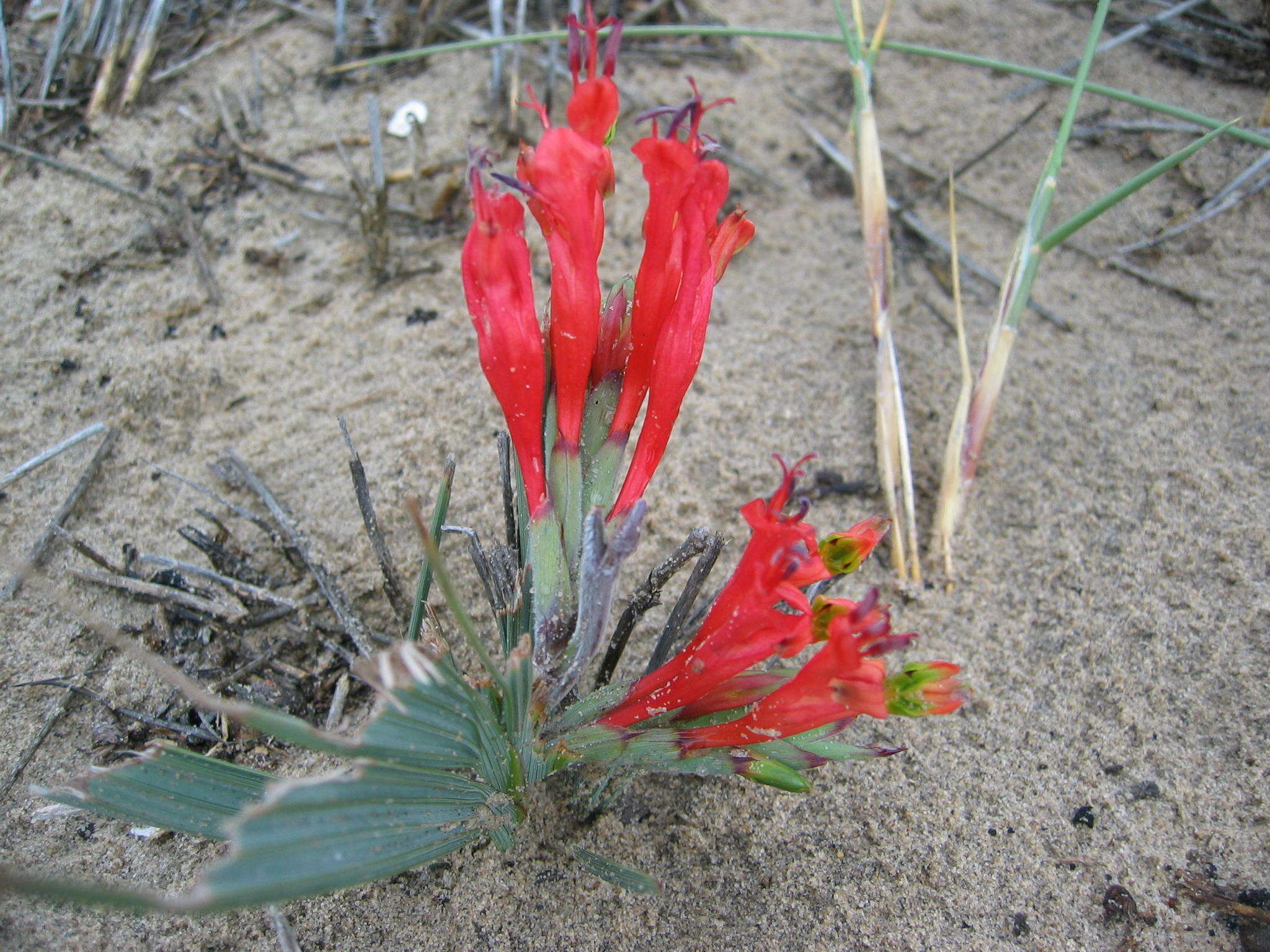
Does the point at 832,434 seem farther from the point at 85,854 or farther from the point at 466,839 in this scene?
the point at 85,854

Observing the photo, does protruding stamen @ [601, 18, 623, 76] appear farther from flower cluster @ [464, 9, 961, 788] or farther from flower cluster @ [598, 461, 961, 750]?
flower cluster @ [598, 461, 961, 750]

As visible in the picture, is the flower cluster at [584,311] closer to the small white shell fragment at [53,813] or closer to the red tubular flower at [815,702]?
the red tubular flower at [815,702]

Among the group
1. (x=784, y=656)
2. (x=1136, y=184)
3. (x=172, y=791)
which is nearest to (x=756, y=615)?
(x=784, y=656)

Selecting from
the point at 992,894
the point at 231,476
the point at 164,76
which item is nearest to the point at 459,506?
the point at 231,476

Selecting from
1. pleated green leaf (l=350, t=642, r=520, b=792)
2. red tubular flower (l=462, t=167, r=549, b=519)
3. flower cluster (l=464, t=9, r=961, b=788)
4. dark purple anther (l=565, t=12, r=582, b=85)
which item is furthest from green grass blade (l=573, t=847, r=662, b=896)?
dark purple anther (l=565, t=12, r=582, b=85)

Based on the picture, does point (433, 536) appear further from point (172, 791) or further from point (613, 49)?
point (613, 49)

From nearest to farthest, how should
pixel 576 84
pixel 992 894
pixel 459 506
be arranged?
pixel 576 84, pixel 992 894, pixel 459 506

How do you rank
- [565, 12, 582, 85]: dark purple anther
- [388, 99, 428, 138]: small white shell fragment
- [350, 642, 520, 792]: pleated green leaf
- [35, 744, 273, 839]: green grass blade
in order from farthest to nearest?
[388, 99, 428, 138]: small white shell fragment → [565, 12, 582, 85]: dark purple anther → [35, 744, 273, 839]: green grass blade → [350, 642, 520, 792]: pleated green leaf
